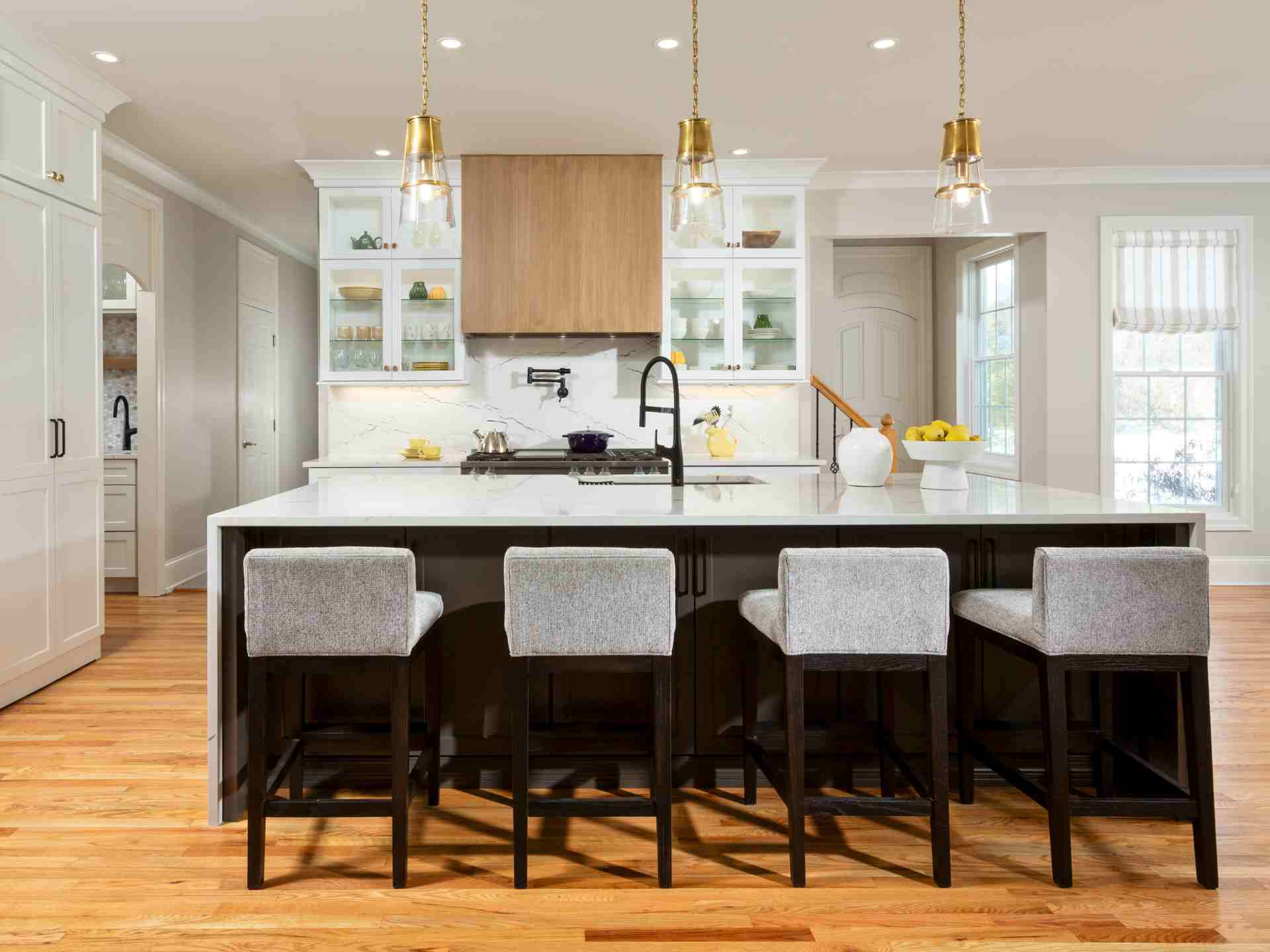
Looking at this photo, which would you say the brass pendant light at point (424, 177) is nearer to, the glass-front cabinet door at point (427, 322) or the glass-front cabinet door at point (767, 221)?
the glass-front cabinet door at point (427, 322)

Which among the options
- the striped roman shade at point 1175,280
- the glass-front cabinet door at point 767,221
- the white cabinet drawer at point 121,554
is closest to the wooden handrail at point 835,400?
the glass-front cabinet door at point 767,221

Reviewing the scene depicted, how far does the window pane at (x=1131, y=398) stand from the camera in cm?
589

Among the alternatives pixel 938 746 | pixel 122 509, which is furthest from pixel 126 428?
pixel 938 746

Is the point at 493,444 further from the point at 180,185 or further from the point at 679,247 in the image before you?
the point at 180,185

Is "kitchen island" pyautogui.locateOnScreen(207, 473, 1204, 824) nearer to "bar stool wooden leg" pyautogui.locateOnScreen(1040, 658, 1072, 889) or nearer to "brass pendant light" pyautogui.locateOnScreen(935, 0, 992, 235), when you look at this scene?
"bar stool wooden leg" pyautogui.locateOnScreen(1040, 658, 1072, 889)

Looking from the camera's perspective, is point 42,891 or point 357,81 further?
point 357,81

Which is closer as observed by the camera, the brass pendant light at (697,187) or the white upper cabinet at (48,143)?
the brass pendant light at (697,187)

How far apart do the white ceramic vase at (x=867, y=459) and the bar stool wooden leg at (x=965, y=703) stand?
65 cm

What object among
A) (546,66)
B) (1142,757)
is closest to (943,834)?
(1142,757)

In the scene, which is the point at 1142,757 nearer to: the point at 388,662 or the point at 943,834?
the point at 943,834

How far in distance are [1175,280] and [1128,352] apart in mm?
528

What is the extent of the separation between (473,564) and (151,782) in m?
1.25

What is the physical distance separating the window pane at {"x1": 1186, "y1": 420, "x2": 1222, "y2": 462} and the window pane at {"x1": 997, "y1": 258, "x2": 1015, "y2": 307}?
1431 millimetres

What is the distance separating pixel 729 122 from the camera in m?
4.62
